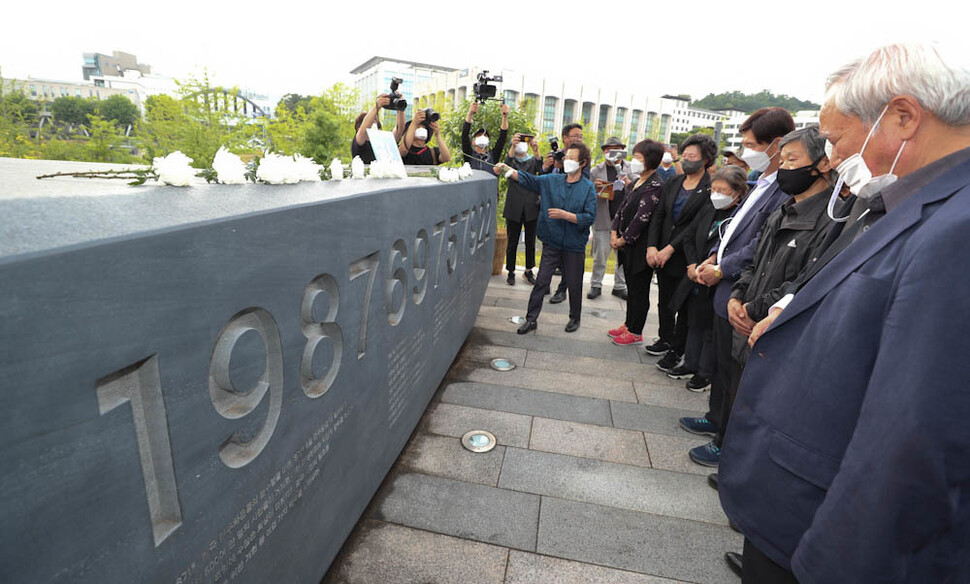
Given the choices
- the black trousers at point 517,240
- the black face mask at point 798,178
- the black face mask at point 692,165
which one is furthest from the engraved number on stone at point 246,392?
the black trousers at point 517,240

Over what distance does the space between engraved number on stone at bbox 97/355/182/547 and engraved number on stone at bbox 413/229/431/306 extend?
1948 millimetres

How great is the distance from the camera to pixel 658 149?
16.4 feet

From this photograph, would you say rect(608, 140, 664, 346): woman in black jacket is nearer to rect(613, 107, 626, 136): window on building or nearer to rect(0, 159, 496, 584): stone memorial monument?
rect(0, 159, 496, 584): stone memorial monument

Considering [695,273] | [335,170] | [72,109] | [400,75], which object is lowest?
[695,273]

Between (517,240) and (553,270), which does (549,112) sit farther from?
(553,270)

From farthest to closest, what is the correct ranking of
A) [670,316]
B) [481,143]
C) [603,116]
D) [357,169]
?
[603,116], [481,143], [670,316], [357,169]

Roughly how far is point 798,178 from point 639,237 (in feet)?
8.80

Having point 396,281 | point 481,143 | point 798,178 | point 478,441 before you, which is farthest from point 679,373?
point 481,143

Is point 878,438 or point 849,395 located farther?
point 849,395

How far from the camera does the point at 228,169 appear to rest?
1812 mm

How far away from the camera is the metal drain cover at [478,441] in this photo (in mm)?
3248

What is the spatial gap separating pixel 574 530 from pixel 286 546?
1535 mm

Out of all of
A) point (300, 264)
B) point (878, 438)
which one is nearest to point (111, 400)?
point (300, 264)

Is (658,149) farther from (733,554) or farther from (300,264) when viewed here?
(300,264)
